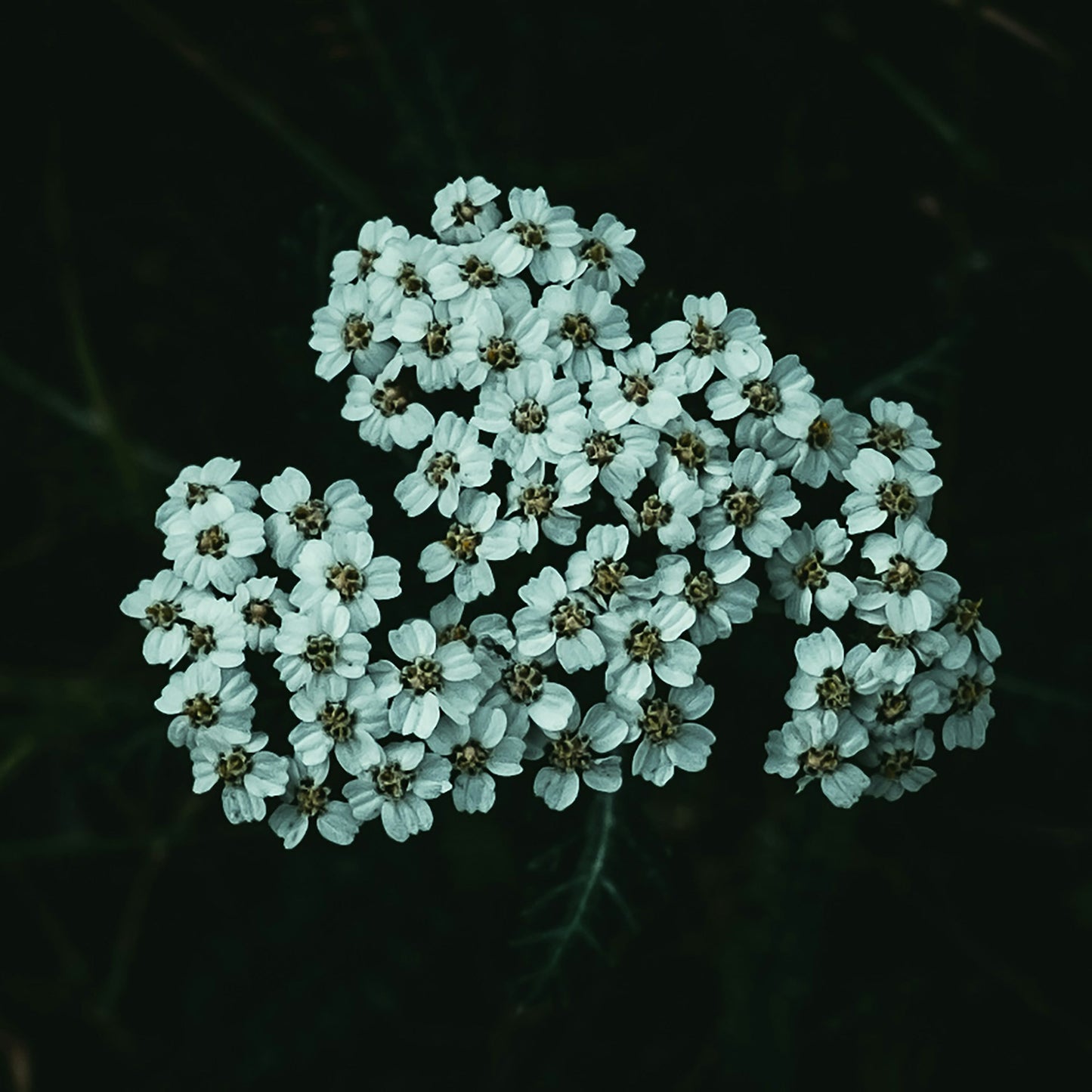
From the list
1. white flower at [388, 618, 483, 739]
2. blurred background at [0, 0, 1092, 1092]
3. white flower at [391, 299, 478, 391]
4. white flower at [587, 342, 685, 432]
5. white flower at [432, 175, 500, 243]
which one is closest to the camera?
white flower at [388, 618, 483, 739]

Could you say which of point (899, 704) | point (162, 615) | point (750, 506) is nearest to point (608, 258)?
point (750, 506)

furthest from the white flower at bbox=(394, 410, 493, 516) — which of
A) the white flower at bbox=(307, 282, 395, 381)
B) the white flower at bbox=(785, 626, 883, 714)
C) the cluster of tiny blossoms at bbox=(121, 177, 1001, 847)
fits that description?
the white flower at bbox=(785, 626, 883, 714)

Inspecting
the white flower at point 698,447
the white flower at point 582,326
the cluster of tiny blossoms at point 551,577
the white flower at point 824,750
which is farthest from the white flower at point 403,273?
the white flower at point 824,750

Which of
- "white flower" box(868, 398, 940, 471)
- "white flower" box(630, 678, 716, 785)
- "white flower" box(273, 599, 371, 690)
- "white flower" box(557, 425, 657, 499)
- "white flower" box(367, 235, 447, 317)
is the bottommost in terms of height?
"white flower" box(630, 678, 716, 785)

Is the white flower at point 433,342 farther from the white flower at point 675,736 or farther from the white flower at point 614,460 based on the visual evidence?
the white flower at point 675,736

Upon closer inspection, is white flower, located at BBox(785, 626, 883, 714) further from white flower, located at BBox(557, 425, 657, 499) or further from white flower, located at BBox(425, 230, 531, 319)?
white flower, located at BBox(425, 230, 531, 319)

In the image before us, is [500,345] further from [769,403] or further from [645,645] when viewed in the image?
[645,645]

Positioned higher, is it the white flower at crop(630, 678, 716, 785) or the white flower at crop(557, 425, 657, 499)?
the white flower at crop(557, 425, 657, 499)
